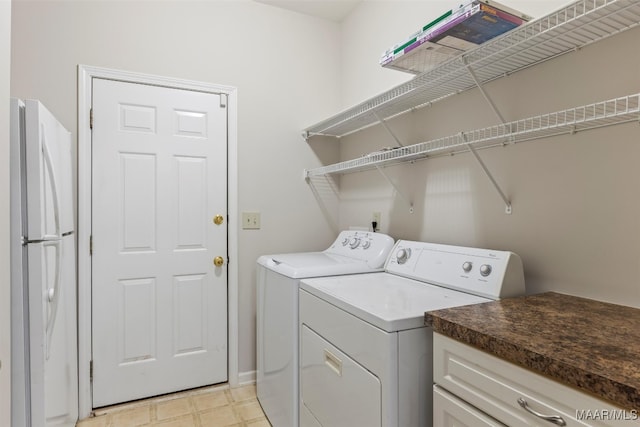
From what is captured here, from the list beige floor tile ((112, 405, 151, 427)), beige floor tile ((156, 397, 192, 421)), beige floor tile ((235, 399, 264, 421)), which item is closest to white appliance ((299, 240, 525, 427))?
beige floor tile ((235, 399, 264, 421))

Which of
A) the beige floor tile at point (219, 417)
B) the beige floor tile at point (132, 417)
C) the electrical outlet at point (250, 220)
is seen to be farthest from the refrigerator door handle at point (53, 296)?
the electrical outlet at point (250, 220)

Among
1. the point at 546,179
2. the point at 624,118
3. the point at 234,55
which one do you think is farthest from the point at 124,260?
the point at 624,118

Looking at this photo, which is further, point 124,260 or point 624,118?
point 124,260

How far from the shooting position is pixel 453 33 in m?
1.19

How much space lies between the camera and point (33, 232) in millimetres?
1340

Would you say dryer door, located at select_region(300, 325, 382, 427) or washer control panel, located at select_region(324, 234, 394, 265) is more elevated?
washer control panel, located at select_region(324, 234, 394, 265)

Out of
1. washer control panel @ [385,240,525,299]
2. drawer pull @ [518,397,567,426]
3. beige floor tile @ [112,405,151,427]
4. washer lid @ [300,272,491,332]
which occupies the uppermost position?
washer control panel @ [385,240,525,299]

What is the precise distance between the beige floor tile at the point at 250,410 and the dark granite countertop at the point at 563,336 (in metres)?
1.51

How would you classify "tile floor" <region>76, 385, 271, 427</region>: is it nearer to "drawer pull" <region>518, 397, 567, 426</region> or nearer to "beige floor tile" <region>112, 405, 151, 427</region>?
"beige floor tile" <region>112, 405, 151, 427</region>

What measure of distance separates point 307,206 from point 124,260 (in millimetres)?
1242

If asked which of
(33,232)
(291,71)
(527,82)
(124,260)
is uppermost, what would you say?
(291,71)

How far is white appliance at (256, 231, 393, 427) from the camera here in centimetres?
175

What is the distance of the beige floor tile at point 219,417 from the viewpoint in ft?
6.69

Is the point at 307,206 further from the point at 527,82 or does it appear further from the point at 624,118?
the point at 624,118
